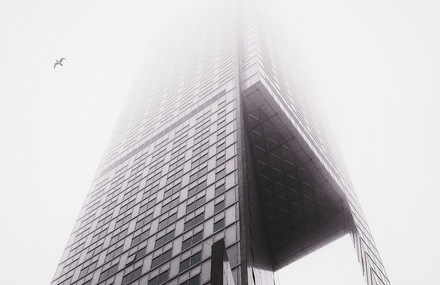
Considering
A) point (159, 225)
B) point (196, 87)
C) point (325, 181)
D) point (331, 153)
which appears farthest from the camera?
point (196, 87)

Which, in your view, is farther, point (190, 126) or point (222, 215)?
point (190, 126)

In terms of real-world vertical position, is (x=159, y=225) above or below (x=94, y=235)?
below

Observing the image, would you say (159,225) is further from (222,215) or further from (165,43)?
(165,43)

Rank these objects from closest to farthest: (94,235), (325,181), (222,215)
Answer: (222,215) → (94,235) → (325,181)

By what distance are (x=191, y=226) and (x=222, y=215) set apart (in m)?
3.04

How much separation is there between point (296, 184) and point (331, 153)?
8165 millimetres

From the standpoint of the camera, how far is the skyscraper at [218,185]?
3019 centimetres

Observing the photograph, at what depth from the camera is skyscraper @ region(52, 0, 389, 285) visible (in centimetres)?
3019

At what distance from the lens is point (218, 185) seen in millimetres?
33812

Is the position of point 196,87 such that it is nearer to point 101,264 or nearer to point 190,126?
point 190,126

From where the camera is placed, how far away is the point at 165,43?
105562mm

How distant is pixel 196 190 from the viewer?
116 feet

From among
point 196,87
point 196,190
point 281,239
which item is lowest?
point 196,190

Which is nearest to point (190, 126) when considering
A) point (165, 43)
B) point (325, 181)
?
point (325, 181)
